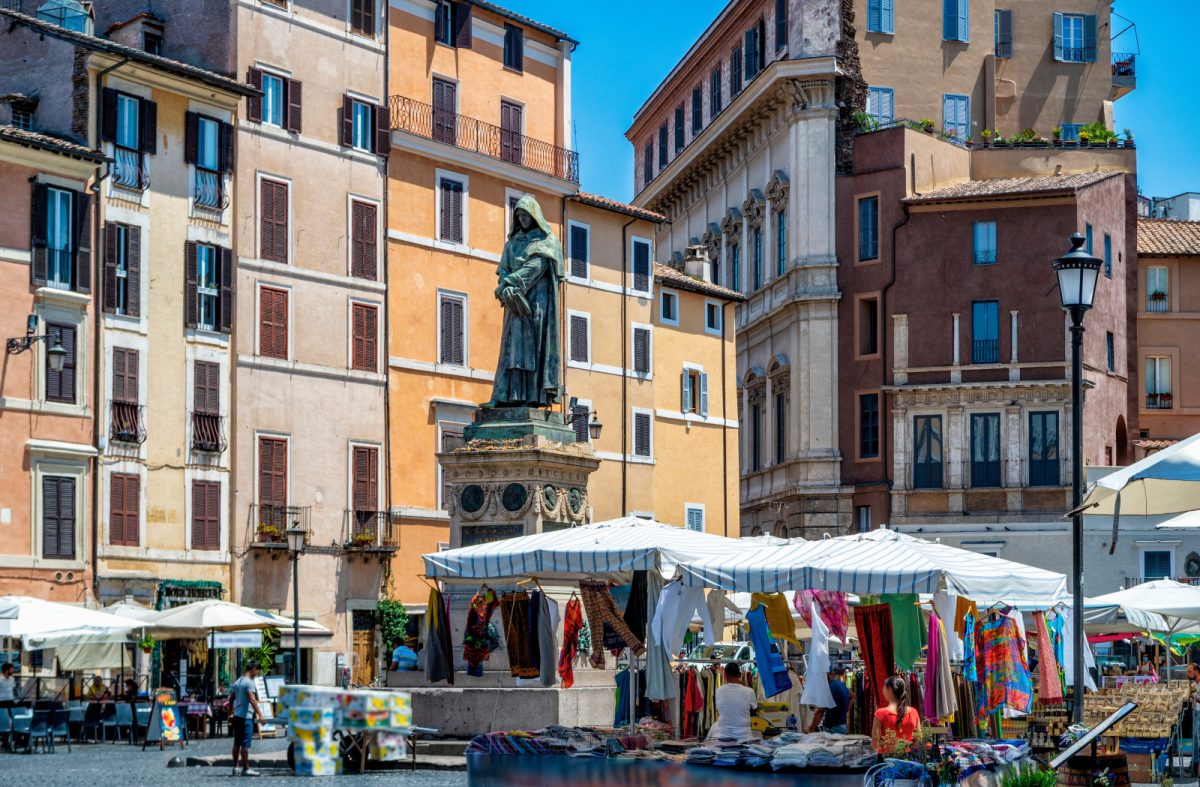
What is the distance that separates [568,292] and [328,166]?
893cm

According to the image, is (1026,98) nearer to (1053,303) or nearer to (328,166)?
(1053,303)

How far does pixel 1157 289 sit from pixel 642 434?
1961 cm

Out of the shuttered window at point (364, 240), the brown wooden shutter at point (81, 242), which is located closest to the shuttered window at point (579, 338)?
the shuttered window at point (364, 240)

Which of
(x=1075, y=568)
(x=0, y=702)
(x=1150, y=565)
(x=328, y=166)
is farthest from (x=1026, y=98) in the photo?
(x=1075, y=568)

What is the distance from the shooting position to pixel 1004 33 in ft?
220

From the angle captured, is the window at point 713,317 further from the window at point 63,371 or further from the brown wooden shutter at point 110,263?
the window at point 63,371

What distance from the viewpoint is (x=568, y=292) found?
2168 inches

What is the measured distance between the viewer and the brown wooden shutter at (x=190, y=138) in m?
45.1

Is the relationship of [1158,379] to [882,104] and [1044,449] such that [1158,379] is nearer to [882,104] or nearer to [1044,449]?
[1044,449]

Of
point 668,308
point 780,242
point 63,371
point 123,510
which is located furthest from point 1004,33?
point 63,371

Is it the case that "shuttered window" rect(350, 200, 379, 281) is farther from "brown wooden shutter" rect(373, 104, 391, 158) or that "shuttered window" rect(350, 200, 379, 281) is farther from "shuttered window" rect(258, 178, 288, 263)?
"shuttered window" rect(258, 178, 288, 263)

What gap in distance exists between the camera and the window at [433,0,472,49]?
52469mm

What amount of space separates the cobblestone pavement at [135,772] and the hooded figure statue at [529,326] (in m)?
5.75

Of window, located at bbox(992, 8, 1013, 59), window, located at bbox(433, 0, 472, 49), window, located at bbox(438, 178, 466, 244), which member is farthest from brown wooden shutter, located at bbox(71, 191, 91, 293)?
window, located at bbox(992, 8, 1013, 59)
